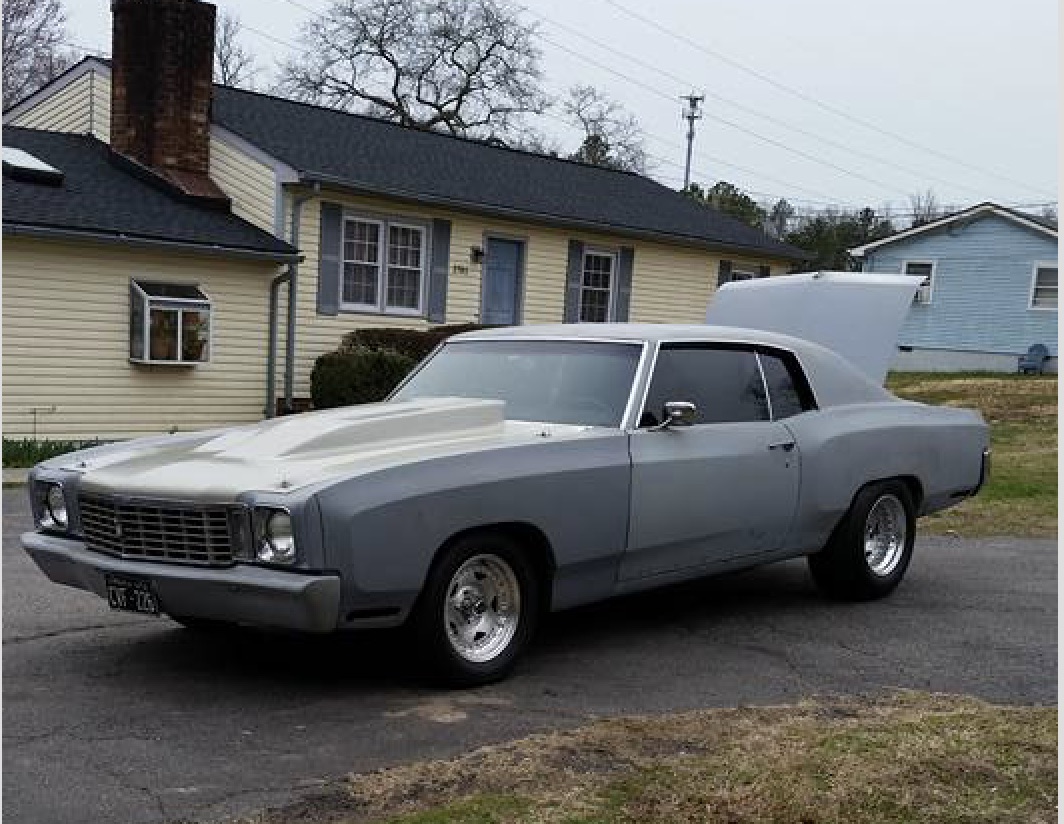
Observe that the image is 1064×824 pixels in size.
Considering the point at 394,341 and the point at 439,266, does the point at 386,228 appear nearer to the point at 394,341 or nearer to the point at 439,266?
the point at 439,266

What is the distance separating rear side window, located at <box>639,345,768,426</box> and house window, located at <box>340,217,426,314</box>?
12.0 meters

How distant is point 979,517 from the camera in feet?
35.8

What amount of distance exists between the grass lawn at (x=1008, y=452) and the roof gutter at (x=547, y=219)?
13.6ft

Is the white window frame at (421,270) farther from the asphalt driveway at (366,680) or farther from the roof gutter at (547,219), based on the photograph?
the asphalt driveway at (366,680)

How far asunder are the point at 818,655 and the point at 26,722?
352cm

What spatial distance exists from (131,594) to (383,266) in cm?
1373

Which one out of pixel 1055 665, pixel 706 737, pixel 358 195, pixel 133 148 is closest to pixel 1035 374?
pixel 358 195

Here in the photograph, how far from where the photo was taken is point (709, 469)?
19.8 feet

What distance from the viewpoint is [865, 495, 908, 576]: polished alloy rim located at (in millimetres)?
7227

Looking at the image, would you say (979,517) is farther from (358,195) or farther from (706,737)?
(358,195)

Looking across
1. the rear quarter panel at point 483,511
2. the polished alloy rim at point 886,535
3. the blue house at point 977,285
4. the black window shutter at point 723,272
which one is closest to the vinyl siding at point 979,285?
the blue house at point 977,285

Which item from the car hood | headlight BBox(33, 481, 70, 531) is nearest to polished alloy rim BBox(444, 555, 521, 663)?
the car hood

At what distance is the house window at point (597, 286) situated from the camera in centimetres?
2141

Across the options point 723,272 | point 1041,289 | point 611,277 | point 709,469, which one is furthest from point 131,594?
point 1041,289
